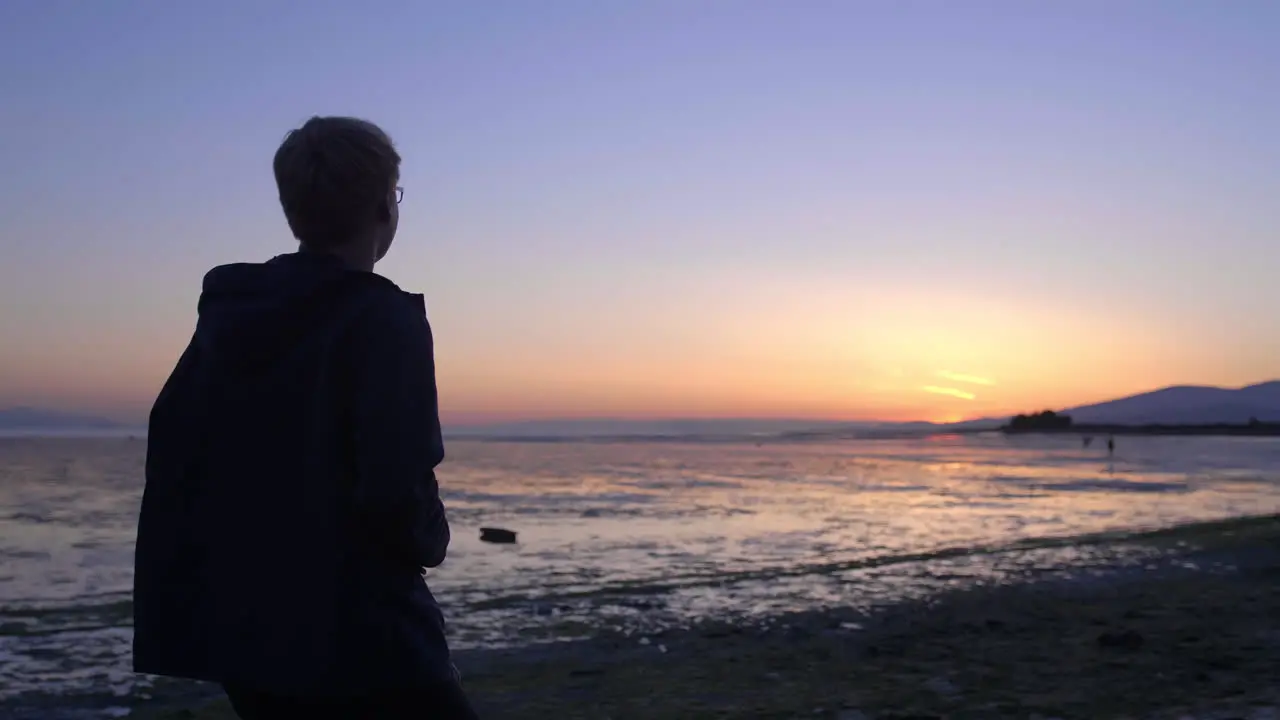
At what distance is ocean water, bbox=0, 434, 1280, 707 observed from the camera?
10.3m

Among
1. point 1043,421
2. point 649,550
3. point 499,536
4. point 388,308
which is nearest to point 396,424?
point 388,308

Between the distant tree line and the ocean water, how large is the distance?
437ft

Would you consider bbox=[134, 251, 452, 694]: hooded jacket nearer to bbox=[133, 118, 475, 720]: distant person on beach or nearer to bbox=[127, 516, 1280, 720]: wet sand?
bbox=[133, 118, 475, 720]: distant person on beach

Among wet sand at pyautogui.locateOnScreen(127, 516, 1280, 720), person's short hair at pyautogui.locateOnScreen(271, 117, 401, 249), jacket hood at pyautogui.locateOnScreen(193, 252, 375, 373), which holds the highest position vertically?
person's short hair at pyautogui.locateOnScreen(271, 117, 401, 249)

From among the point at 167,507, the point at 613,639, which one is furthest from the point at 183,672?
the point at 613,639

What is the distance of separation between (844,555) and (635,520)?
7.08 meters

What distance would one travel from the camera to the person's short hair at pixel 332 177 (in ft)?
5.99

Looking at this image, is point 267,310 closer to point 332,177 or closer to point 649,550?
point 332,177

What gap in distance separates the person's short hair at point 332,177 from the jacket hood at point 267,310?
0.38 feet

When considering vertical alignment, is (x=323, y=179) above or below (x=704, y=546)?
above

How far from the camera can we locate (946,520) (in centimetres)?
2194

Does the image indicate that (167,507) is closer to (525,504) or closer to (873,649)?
(873,649)

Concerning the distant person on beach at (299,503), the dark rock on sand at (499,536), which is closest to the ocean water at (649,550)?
the dark rock on sand at (499,536)

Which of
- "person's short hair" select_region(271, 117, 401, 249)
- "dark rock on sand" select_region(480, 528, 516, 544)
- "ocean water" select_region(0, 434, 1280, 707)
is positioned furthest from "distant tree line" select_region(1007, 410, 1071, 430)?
"person's short hair" select_region(271, 117, 401, 249)
